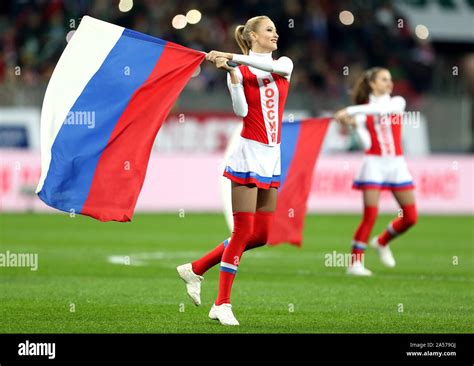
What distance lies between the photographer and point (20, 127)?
25156 millimetres

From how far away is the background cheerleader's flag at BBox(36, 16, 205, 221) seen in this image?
9.84 meters

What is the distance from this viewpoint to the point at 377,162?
1409 cm

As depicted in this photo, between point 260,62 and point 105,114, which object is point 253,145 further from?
point 105,114

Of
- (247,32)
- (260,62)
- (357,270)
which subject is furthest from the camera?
(357,270)

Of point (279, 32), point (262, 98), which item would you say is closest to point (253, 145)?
point (262, 98)

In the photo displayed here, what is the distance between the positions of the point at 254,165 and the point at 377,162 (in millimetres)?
4971

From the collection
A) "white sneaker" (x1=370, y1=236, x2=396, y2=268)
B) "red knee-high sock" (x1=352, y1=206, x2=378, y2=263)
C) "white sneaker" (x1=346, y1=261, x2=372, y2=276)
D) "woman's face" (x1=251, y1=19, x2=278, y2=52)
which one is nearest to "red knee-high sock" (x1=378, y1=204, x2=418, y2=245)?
"white sneaker" (x1=370, y1=236, x2=396, y2=268)

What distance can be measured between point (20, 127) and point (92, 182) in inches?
619

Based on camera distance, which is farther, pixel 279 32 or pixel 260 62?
pixel 279 32

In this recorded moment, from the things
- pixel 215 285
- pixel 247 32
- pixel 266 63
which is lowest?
pixel 215 285

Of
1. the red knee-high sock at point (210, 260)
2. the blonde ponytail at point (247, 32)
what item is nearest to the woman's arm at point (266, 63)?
the blonde ponytail at point (247, 32)

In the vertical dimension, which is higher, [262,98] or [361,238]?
[262,98]

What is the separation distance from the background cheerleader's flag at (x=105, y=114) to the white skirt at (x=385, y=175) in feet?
14.7
